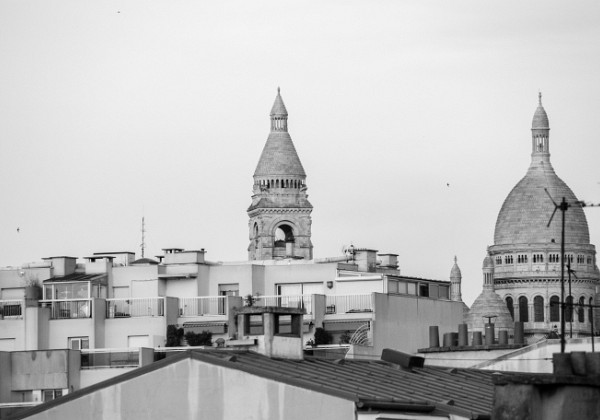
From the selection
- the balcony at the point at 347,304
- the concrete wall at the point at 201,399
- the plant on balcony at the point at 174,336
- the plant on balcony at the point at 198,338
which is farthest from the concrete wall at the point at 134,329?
the concrete wall at the point at 201,399

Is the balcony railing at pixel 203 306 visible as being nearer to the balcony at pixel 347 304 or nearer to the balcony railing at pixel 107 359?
the balcony at pixel 347 304

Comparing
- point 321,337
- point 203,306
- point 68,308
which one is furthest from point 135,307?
point 321,337

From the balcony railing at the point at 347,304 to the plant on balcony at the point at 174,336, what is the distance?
4.08 metres

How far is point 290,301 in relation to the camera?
6606cm

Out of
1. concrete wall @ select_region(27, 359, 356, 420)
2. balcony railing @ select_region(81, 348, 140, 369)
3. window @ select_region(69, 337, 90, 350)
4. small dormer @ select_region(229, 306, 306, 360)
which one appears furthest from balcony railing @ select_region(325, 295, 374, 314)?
concrete wall @ select_region(27, 359, 356, 420)

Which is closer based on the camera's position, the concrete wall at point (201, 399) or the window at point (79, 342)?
the concrete wall at point (201, 399)

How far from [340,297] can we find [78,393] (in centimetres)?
3550

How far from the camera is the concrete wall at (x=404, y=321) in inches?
2274

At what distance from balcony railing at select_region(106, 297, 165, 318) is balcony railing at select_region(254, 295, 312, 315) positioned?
296 cm

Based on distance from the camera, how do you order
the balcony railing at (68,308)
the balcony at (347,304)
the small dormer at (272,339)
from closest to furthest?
the small dormer at (272,339)
the balcony at (347,304)
the balcony railing at (68,308)

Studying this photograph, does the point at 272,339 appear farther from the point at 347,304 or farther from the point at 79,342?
the point at 347,304

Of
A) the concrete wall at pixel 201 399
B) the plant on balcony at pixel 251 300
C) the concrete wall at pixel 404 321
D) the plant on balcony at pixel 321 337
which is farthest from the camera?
the plant on balcony at pixel 321 337

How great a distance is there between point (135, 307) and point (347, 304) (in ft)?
23.9

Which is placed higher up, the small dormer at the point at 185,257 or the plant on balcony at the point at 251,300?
the small dormer at the point at 185,257
